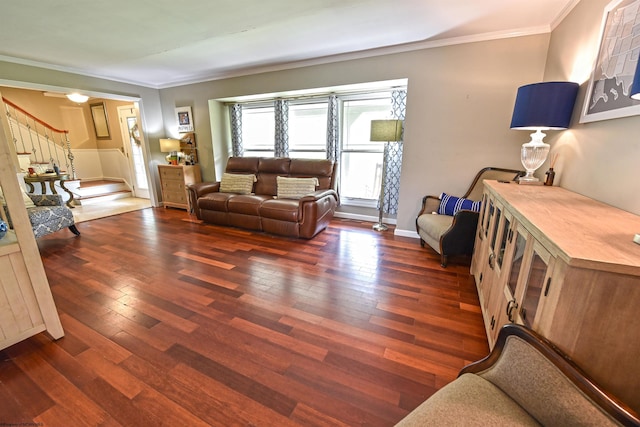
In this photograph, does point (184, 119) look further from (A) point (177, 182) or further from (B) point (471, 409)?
(B) point (471, 409)

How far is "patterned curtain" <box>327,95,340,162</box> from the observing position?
3993mm

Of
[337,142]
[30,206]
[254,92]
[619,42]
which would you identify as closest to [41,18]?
[30,206]

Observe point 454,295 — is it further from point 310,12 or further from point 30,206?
point 30,206

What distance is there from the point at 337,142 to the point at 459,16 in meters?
2.17

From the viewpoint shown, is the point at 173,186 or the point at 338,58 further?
the point at 173,186

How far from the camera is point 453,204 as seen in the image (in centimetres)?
291

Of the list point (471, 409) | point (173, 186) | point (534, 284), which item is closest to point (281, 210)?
point (534, 284)

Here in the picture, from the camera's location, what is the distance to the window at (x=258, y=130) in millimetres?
4706

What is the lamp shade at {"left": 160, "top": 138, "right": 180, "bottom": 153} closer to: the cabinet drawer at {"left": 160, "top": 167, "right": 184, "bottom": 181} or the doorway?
the cabinet drawer at {"left": 160, "top": 167, "right": 184, "bottom": 181}

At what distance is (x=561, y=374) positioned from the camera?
30.1 inches

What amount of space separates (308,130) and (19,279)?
3.78m

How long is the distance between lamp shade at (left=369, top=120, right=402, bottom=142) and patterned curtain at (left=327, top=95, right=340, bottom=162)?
0.92 metres

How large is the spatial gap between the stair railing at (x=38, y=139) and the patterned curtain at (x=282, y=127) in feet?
15.6

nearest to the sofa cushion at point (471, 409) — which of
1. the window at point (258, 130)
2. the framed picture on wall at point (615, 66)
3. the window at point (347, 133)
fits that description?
the framed picture on wall at point (615, 66)
